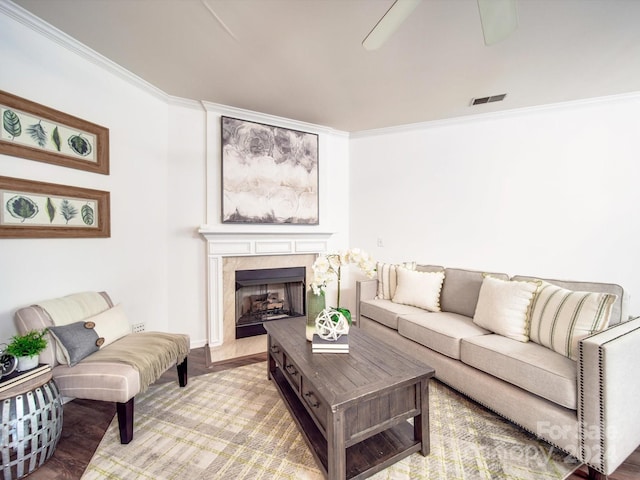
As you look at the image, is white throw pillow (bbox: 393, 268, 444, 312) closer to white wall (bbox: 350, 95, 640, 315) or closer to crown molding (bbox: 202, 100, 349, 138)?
white wall (bbox: 350, 95, 640, 315)

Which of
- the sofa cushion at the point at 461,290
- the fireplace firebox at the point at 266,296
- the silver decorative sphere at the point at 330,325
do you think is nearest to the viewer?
the silver decorative sphere at the point at 330,325

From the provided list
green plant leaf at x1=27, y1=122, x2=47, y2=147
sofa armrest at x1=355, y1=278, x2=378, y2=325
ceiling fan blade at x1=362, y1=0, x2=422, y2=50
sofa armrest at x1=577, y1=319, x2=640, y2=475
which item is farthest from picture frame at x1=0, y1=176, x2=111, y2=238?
sofa armrest at x1=577, y1=319, x2=640, y2=475

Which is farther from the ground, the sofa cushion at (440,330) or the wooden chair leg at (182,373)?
the sofa cushion at (440,330)

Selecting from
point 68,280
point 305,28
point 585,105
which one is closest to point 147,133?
point 68,280

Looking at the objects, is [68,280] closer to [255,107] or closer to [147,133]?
[147,133]

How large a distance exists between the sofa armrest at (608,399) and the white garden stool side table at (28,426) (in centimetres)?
278

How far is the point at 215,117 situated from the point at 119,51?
0.94 meters

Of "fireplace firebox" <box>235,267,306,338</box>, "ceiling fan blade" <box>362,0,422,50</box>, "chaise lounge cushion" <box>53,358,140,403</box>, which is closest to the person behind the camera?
"ceiling fan blade" <box>362,0,422,50</box>

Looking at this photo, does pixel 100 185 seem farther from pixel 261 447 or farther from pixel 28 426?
pixel 261 447

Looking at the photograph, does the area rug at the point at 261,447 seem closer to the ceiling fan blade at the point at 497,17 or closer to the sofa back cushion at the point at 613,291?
the sofa back cushion at the point at 613,291

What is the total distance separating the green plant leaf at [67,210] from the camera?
1907mm

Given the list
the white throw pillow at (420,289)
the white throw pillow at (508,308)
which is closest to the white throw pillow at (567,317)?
the white throw pillow at (508,308)

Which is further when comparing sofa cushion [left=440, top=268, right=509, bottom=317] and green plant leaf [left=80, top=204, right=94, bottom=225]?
sofa cushion [left=440, top=268, right=509, bottom=317]

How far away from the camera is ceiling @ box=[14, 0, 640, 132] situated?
63.0 inches
